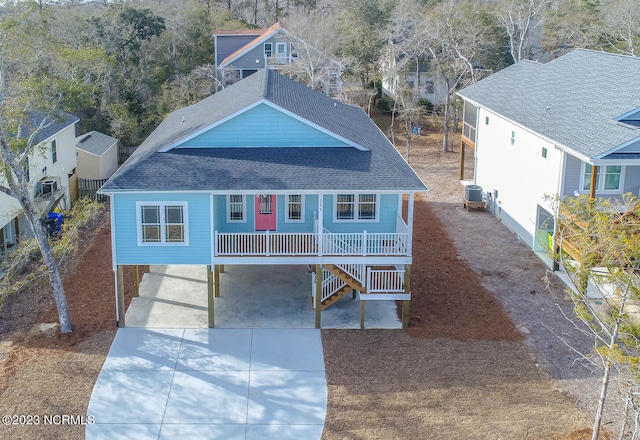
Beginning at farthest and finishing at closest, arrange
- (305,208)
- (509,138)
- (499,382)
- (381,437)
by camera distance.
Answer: (509,138), (305,208), (499,382), (381,437)

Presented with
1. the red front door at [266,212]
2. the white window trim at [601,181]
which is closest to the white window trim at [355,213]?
the red front door at [266,212]

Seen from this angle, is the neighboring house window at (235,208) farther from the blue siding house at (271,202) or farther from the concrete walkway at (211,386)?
the concrete walkway at (211,386)

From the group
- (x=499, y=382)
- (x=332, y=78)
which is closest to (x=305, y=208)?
(x=499, y=382)

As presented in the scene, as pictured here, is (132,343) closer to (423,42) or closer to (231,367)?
(231,367)

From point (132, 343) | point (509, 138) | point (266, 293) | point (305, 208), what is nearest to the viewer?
point (132, 343)

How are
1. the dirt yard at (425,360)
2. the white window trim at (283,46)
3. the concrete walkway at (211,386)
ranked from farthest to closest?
the white window trim at (283,46) < the dirt yard at (425,360) < the concrete walkway at (211,386)
